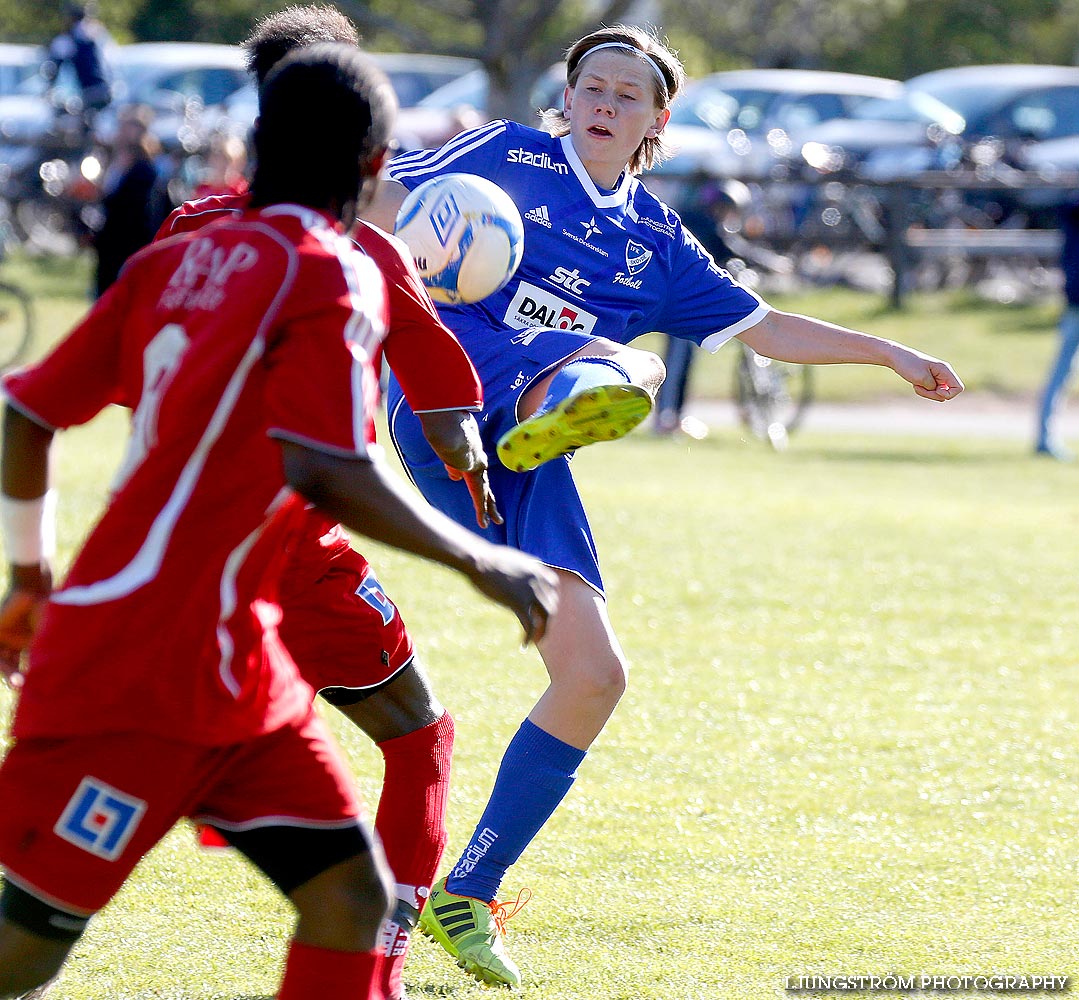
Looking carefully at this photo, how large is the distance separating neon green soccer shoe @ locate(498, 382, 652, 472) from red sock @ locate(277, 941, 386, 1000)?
1195mm

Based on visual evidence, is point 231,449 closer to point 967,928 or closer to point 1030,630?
point 967,928

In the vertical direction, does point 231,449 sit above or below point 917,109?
above

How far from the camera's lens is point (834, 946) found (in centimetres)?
389

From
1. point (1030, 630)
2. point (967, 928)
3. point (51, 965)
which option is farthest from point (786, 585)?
point (51, 965)

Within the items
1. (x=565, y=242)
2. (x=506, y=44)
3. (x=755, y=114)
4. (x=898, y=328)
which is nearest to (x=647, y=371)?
(x=565, y=242)

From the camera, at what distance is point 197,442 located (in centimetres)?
237

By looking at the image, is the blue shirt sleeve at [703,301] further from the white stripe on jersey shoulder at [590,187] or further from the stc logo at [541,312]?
the stc logo at [541,312]

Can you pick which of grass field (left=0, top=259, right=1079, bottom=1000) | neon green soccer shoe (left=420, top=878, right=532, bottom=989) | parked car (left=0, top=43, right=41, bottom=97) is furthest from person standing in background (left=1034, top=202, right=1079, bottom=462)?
parked car (left=0, top=43, right=41, bottom=97)

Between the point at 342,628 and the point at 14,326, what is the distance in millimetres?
12399

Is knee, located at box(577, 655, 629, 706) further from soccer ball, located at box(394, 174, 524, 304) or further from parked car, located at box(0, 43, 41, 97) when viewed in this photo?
parked car, located at box(0, 43, 41, 97)

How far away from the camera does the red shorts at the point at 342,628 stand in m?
3.36

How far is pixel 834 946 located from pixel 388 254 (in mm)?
1976

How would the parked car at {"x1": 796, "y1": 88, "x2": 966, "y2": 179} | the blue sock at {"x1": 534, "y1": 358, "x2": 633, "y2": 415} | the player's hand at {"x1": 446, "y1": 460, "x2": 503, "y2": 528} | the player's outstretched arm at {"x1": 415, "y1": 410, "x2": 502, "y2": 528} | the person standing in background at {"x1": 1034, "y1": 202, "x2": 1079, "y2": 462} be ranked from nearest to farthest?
the player's outstretched arm at {"x1": 415, "y1": 410, "x2": 502, "y2": 528} < the player's hand at {"x1": 446, "y1": 460, "x2": 503, "y2": 528} < the blue sock at {"x1": 534, "y1": 358, "x2": 633, "y2": 415} < the person standing in background at {"x1": 1034, "y1": 202, "x2": 1079, "y2": 462} < the parked car at {"x1": 796, "y1": 88, "x2": 966, "y2": 179}

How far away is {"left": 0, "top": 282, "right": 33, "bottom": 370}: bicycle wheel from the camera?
14.6m
